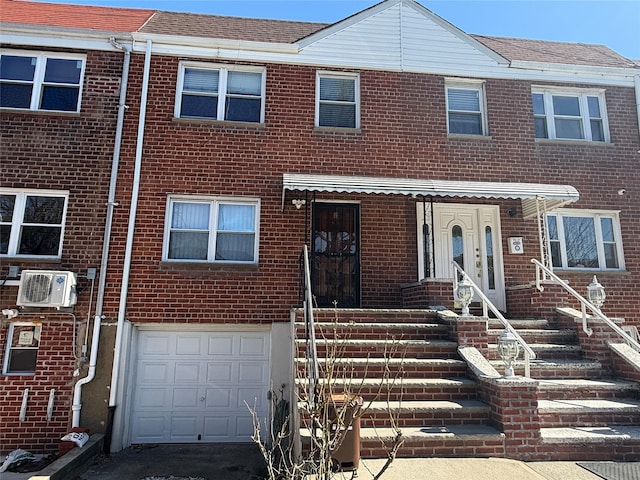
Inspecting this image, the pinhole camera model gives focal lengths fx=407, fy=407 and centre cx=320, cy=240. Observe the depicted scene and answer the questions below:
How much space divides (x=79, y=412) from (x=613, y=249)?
10788 mm

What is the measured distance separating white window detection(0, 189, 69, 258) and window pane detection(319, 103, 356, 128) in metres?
Answer: 5.24

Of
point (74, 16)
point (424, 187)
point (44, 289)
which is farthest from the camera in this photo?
point (74, 16)

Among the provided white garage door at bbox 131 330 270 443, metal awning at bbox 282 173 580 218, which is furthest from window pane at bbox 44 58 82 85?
white garage door at bbox 131 330 270 443

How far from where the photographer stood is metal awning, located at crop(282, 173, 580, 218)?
7238 mm

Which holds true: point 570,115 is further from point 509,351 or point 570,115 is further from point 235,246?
point 235,246

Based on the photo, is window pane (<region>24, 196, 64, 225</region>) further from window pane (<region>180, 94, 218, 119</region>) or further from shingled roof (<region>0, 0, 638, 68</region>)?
shingled roof (<region>0, 0, 638, 68</region>)

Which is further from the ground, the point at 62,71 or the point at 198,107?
the point at 62,71

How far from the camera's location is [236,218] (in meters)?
8.01

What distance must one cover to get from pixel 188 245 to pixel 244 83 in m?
3.62

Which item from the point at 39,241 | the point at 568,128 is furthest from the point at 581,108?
the point at 39,241

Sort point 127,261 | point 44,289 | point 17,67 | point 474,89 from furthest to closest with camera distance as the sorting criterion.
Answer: point 474,89 < point 17,67 < point 127,261 < point 44,289

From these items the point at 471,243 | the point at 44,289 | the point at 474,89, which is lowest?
the point at 44,289

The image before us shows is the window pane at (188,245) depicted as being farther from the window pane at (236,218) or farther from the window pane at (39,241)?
the window pane at (39,241)

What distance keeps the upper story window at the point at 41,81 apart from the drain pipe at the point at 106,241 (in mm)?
851
